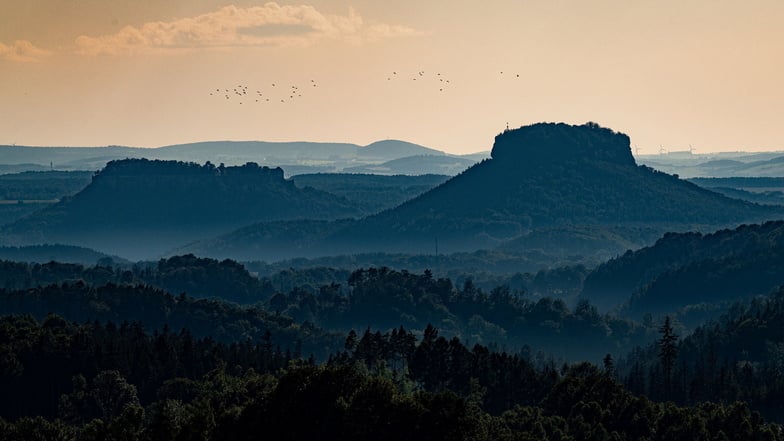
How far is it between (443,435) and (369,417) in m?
5.79

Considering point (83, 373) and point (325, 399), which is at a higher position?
point (325, 399)

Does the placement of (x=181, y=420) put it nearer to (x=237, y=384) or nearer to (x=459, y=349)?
(x=237, y=384)

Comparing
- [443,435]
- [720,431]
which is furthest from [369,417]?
[720,431]

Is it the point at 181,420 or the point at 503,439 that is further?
the point at 181,420

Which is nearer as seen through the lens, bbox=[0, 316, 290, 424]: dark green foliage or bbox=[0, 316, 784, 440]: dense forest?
bbox=[0, 316, 784, 440]: dense forest

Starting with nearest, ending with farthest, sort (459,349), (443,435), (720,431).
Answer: (443,435)
(720,431)
(459,349)

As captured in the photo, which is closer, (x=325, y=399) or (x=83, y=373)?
(x=325, y=399)

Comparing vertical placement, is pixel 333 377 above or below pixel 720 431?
above

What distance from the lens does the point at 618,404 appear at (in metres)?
157

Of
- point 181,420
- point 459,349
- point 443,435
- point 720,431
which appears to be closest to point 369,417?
point 443,435

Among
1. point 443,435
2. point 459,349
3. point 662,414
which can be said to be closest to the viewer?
point 443,435

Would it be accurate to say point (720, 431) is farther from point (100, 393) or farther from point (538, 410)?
point (100, 393)

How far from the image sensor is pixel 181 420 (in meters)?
135

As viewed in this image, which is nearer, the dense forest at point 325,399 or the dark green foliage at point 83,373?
the dense forest at point 325,399
